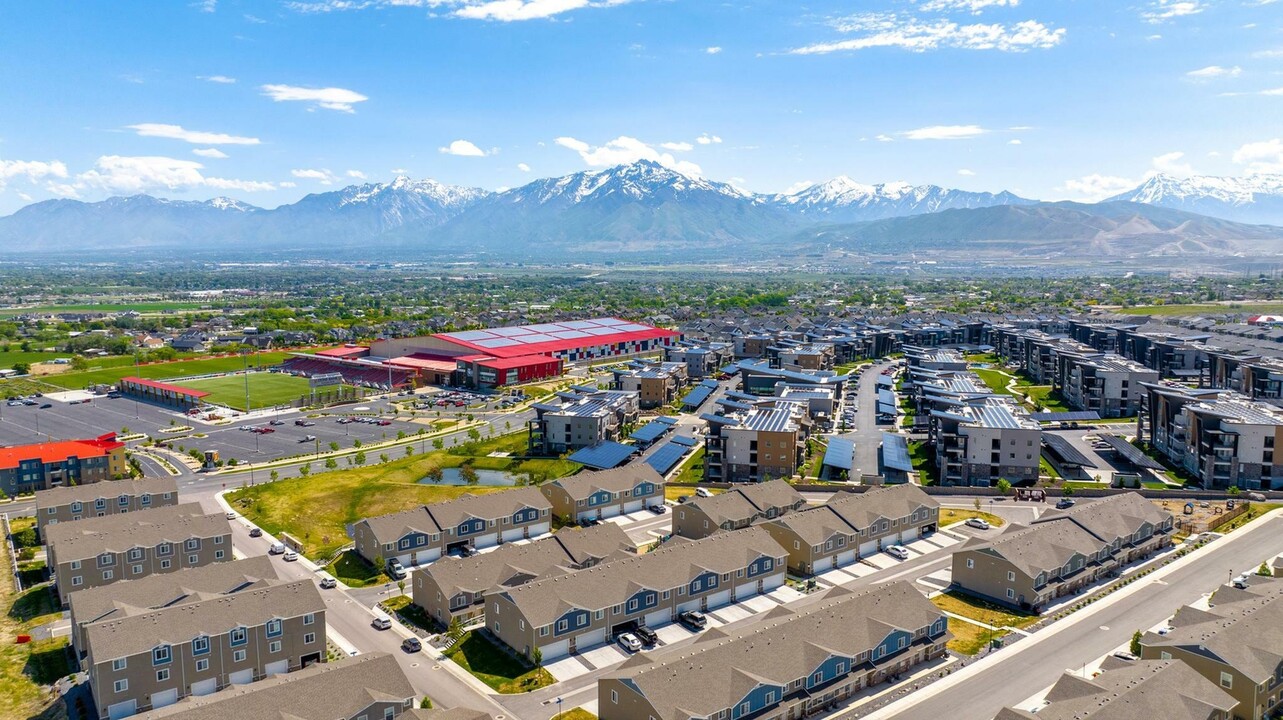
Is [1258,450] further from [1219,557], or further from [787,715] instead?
[787,715]

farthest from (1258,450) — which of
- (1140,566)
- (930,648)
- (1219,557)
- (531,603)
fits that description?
(531,603)

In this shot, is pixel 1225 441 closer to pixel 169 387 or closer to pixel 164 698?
pixel 164 698

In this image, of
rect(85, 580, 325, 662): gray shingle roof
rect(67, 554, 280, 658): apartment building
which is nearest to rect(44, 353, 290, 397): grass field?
rect(67, 554, 280, 658): apartment building

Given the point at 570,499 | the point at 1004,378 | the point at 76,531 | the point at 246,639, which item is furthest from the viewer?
the point at 1004,378

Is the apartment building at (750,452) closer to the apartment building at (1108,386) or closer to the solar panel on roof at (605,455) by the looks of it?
the solar panel on roof at (605,455)

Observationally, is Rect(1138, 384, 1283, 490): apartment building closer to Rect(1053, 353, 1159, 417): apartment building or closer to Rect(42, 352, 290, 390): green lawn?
Rect(1053, 353, 1159, 417): apartment building

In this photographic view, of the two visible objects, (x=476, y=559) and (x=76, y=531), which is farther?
(x=76, y=531)
